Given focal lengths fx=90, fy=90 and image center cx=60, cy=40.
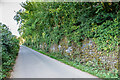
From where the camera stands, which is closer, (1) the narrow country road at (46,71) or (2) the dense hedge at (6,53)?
(2) the dense hedge at (6,53)

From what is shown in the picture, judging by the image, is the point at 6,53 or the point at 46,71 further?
the point at 6,53

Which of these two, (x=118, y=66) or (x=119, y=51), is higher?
(x=119, y=51)

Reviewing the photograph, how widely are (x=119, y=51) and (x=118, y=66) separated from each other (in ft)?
2.37

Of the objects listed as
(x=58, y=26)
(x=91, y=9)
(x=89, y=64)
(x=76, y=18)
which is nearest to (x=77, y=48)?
(x=89, y=64)

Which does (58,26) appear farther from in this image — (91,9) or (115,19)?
(115,19)

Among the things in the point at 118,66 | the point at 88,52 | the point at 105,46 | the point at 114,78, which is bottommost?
the point at 114,78

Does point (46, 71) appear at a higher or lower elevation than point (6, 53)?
lower

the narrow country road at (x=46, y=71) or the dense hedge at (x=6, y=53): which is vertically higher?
the dense hedge at (x=6, y=53)

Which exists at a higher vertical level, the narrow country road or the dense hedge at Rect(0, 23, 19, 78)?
the dense hedge at Rect(0, 23, 19, 78)

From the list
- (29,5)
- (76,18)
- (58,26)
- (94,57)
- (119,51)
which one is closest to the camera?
(119,51)

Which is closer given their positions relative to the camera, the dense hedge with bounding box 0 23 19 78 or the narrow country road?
the dense hedge with bounding box 0 23 19 78

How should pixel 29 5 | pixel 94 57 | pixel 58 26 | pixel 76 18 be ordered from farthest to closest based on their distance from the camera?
1. pixel 29 5
2. pixel 58 26
3. pixel 76 18
4. pixel 94 57

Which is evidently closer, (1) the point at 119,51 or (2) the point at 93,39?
(1) the point at 119,51

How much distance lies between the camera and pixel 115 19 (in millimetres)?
4645
